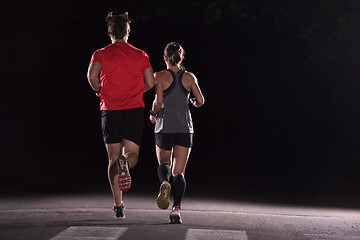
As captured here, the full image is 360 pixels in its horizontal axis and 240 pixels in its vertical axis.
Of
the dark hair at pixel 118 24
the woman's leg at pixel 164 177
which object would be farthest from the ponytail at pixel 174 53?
the woman's leg at pixel 164 177

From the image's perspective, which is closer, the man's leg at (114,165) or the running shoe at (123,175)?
the running shoe at (123,175)

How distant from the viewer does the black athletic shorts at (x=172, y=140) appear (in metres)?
7.93

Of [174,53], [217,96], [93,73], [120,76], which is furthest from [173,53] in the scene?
[217,96]

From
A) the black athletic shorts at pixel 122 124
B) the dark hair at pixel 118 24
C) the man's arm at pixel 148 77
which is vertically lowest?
the black athletic shorts at pixel 122 124

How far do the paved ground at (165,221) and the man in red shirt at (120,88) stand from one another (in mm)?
712

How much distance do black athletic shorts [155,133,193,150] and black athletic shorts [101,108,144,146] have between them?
0.38m

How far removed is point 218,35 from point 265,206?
25551 mm

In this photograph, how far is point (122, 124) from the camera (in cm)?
762

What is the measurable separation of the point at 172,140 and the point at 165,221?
0.93m

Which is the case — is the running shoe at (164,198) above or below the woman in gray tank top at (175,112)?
below

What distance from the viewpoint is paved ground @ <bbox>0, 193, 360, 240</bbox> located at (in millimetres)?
6891

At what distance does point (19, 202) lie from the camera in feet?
33.0

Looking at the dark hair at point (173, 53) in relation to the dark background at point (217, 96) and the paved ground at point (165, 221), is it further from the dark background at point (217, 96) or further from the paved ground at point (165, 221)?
the dark background at point (217, 96)

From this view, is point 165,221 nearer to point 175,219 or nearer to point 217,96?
point 175,219
